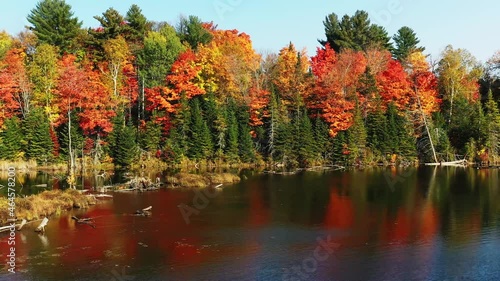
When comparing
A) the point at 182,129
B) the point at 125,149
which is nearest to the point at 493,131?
the point at 182,129

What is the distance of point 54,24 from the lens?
67.2m

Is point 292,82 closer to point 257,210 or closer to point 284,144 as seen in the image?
point 284,144

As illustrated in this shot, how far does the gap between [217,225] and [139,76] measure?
42589 millimetres

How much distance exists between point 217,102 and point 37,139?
22.6m

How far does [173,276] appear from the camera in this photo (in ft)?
70.1

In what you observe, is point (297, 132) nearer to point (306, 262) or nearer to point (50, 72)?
point (50, 72)

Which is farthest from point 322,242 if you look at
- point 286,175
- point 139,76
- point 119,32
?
point 119,32

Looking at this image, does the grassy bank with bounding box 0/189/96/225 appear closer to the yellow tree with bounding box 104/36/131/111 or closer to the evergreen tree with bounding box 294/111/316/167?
the yellow tree with bounding box 104/36/131/111

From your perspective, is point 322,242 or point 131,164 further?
point 131,164

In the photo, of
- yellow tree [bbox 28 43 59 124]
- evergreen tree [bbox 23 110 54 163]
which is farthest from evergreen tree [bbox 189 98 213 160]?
yellow tree [bbox 28 43 59 124]

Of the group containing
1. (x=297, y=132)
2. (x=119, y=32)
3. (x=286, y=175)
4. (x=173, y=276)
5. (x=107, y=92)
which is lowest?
(x=173, y=276)

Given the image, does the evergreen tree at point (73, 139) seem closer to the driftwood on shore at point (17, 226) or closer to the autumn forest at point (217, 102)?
the autumn forest at point (217, 102)

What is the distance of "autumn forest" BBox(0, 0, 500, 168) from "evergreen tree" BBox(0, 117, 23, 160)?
150mm

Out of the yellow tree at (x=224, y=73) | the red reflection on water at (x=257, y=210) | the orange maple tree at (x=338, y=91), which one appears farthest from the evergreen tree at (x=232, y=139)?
the red reflection on water at (x=257, y=210)
